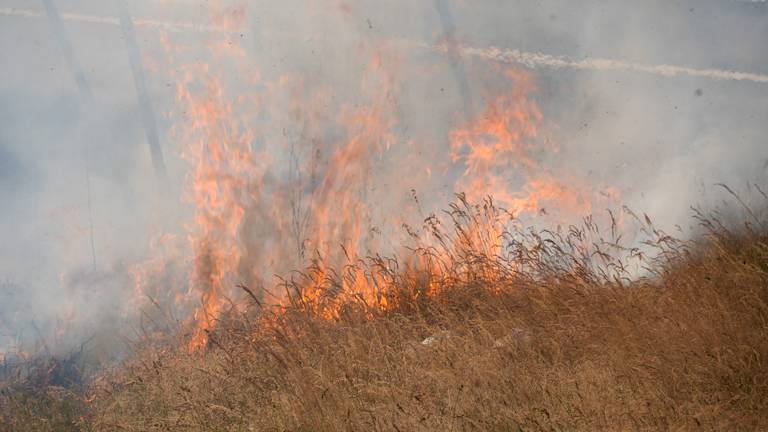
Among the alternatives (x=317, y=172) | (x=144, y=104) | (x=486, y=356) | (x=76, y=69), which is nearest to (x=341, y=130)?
(x=317, y=172)

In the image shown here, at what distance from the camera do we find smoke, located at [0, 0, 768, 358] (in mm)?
9625

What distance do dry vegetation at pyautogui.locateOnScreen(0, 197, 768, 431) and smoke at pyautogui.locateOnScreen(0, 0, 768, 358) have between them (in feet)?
2.70

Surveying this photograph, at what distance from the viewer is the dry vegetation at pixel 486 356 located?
508 centimetres

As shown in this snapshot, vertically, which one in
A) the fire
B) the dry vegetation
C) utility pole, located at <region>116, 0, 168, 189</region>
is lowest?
the dry vegetation

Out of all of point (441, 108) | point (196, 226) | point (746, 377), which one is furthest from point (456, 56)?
point (746, 377)

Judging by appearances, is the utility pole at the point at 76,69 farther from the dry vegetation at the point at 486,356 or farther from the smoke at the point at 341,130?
the dry vegetation at the point at 486,356

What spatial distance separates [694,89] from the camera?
10.2m

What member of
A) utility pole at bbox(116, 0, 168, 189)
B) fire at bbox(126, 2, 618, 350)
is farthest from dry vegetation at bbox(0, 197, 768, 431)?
utility pole at bbox(116, 0, 168, 189)

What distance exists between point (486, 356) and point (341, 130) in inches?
190

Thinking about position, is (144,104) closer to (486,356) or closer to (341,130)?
(341,130)

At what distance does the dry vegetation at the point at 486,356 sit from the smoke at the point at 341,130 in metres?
0.82

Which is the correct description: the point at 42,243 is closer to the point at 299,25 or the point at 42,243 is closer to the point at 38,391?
the point at 38,391

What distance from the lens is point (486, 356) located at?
5.94 meters

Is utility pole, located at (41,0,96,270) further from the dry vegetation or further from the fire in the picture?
the dry vegetation
